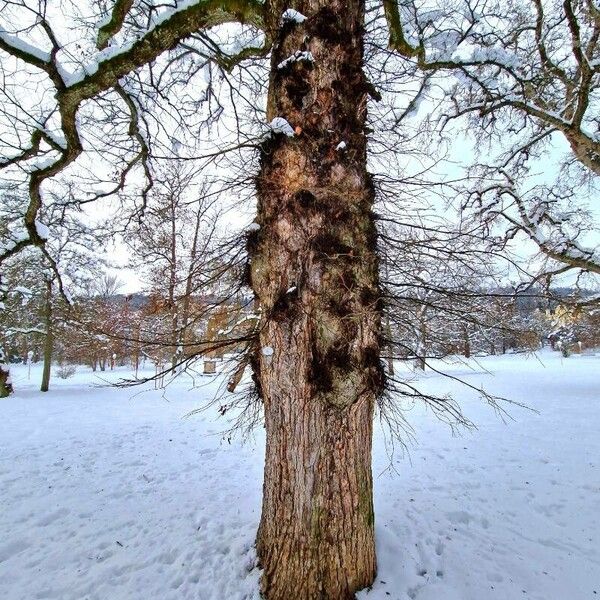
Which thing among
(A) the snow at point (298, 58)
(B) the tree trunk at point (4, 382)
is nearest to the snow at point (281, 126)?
(A) the snow at point (298, 58)

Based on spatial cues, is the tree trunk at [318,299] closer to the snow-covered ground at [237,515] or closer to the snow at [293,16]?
the snow at [293,16]

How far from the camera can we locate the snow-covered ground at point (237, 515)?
2475 millimetres

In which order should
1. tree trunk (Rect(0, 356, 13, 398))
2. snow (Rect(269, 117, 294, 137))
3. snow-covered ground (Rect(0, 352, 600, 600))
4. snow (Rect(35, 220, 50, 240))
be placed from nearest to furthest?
snow (Rect(269, 117, 294, 137)) → snow-covered ground (Rect(0, 352, 600, 600)) → snow (Rect(35, 220, 50, 240)) → tree trunk (Rect(0, 356, 13, 398))

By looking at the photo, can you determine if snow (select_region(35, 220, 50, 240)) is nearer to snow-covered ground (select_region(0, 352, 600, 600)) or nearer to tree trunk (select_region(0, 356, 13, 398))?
snow-covered ground (select_region(0, 352, 600, 600))

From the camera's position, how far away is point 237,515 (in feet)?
11.0

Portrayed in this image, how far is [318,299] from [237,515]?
264 cm

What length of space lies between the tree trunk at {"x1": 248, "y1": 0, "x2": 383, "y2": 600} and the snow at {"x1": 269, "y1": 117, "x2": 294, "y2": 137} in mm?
55

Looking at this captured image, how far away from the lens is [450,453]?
5.36m

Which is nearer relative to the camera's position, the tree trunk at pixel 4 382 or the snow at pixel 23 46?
the snow at pixel 23 46

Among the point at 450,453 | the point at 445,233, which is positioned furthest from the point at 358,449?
the point at 450,453

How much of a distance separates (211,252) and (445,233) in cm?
157

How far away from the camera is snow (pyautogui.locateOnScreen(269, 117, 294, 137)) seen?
1935 millimetres

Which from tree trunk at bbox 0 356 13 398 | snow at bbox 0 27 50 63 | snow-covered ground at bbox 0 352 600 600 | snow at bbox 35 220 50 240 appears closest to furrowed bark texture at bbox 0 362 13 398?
tree trunk at bbox 0 356 13 398

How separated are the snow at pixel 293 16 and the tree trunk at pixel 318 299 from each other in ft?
0.09
